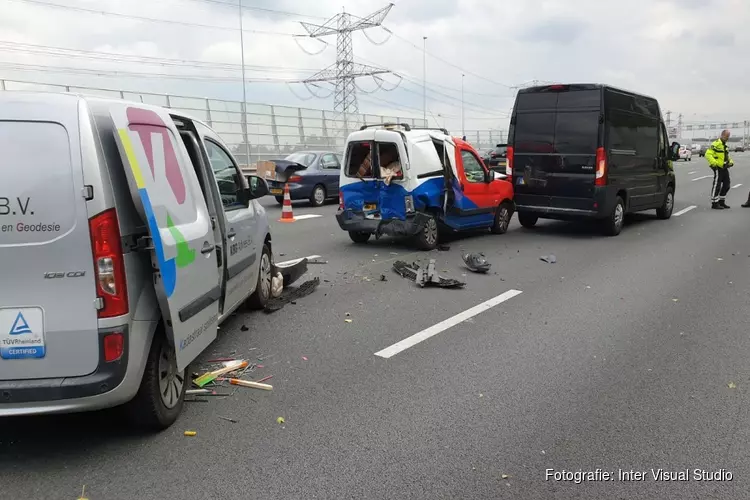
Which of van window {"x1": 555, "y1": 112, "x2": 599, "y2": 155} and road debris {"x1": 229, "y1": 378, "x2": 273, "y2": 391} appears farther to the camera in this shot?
van window {"x1": 555, "y1": 112, "x2": 599, "y2": 155}

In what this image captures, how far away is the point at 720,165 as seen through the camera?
51.3 ft

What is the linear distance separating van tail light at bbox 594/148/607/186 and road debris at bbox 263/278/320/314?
5.86m

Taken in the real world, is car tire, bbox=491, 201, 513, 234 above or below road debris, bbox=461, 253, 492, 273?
above

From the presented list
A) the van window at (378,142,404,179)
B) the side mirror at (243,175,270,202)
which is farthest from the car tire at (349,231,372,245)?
the side mirror at (243,175,270,202)

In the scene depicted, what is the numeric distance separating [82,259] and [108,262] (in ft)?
0.40

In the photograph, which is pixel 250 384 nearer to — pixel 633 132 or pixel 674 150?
pixel 633 132

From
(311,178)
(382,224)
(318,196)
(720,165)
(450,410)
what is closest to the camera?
(450,410)

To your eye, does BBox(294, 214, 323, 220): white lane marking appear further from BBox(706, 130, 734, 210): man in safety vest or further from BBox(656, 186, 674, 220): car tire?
→ BBox(706, 130, 734, 210): man in safety vest

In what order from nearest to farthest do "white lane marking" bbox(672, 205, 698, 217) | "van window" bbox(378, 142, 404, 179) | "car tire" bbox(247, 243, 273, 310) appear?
"car tire" bbox(247, 243, 273, 310) → "van window" bbox(378, 142, 404, 179) → "white lane marking" bbox(672, 205, 698, 217)

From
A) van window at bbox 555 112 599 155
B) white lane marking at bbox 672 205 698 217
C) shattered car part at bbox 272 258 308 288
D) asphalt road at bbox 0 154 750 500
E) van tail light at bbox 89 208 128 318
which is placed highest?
van window at bbox 555 112 599 155

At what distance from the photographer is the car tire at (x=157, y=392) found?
351 cm

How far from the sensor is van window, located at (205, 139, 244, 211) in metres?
5.25

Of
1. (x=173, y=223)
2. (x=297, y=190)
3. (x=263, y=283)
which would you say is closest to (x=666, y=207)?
(x=297, y=190)

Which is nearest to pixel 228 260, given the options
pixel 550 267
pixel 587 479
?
pixel 587 479
